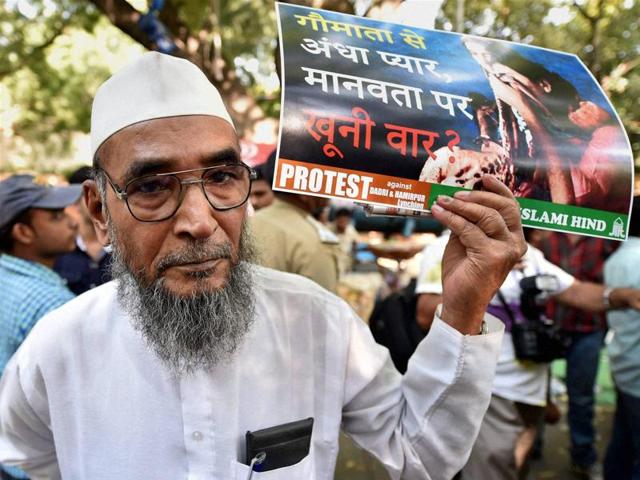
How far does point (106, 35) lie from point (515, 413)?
56.9 ft

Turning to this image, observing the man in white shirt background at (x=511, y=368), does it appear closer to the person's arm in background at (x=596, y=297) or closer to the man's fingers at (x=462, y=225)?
the person's arm in background at (x=596, y=297)

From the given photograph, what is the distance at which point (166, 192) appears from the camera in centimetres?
128

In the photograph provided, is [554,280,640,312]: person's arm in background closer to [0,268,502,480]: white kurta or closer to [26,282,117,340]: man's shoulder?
[0,268,502,480]: white kurta

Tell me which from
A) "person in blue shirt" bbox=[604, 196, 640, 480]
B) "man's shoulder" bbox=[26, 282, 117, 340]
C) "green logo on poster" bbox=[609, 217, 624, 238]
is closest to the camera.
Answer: "green logo on poster" bbox=[609, 217, 624, 238]

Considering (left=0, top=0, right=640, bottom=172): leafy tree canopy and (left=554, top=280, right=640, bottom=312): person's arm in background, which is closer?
(left=554, top=280, right=640, bottom=312): person's arm in background

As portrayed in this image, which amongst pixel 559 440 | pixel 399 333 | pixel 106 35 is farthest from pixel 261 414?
pixel 106 35

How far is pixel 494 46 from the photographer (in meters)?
1.30

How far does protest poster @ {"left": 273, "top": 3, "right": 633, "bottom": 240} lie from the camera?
112 cm

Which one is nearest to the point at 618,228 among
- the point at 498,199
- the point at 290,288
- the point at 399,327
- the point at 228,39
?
the point at 498,199

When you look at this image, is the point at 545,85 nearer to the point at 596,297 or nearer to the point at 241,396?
the point at 241,396

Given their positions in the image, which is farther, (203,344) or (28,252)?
(28,252)

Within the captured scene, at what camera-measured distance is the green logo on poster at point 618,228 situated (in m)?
1.22

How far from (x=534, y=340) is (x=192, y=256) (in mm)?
2283

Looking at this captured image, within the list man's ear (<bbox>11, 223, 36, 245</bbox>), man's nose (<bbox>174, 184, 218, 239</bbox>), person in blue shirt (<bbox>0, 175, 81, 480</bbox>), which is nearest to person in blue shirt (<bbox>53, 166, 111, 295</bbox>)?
person in blue shirt (<bbox>0, 175, 81, 480</bbox>)
